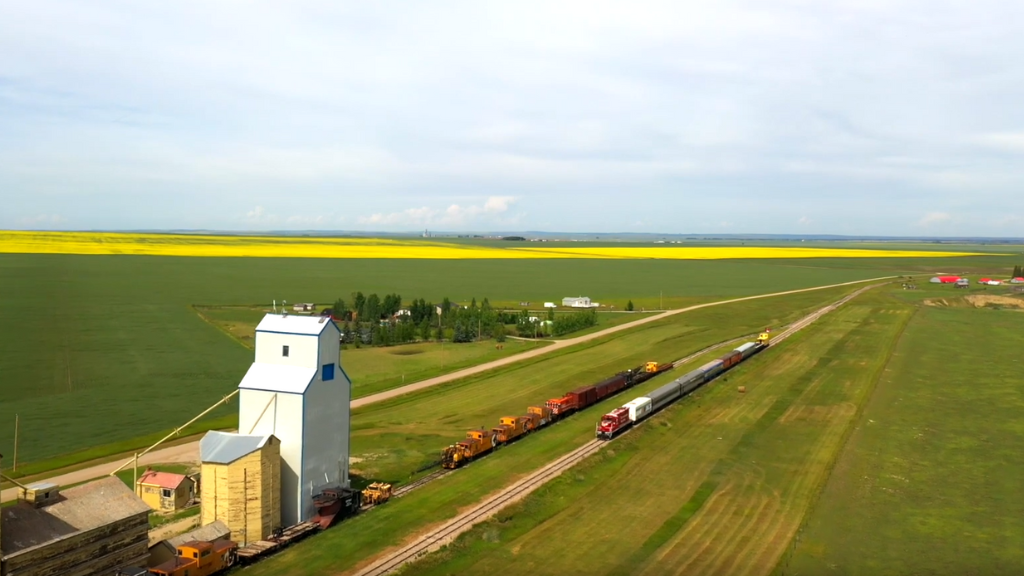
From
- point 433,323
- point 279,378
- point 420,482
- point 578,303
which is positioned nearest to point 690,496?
point 420,482

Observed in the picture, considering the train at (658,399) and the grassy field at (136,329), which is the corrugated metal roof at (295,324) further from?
the train at (658,399)

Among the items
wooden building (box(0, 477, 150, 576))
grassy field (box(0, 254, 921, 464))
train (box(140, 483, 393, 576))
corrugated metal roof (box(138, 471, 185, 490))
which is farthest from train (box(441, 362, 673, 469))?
grassy field (box(0, 254, 921, 464))

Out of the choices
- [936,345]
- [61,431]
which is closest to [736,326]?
[936,345]

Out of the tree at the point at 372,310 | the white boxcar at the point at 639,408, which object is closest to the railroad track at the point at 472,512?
the white boxcar at the point at 639,408

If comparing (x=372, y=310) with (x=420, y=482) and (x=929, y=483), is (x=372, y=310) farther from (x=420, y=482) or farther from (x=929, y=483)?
(x=929, y=483)

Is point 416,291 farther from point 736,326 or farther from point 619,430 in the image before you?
point 619,430

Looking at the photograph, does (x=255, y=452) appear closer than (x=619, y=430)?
Yes
